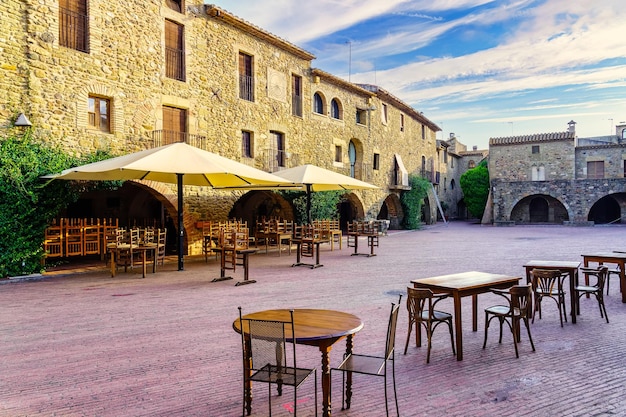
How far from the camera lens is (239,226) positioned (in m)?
13.6

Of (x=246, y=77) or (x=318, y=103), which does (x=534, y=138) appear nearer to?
(x=318, y=103)

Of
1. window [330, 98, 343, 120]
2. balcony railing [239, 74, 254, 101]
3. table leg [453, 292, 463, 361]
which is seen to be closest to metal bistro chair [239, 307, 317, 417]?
table leg [453, 292, 463, 361]

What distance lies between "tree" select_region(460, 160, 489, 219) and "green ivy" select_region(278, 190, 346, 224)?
68.3 ft

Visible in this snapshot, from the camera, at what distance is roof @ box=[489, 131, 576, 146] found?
111ft

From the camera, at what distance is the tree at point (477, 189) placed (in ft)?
122

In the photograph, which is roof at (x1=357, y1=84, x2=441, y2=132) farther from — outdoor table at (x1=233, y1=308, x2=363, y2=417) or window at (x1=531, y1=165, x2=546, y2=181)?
outdoor table at (x1=233, y1=308, x2=363, y2=417)

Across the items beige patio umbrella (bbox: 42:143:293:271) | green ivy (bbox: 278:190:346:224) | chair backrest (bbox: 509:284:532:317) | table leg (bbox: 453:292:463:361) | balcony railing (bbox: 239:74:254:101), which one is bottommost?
table leg (bbox: 453:292:463:361)

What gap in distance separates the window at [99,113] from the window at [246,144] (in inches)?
205

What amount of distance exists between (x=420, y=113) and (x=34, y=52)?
25.6 m

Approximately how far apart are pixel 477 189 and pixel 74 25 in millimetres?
32829

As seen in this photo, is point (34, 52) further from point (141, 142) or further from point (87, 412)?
point (87, 412)

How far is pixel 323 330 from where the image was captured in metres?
3.21

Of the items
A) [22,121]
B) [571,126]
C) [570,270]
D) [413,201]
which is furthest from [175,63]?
[571,126]

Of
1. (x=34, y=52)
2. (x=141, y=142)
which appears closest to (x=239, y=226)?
(x=141, y=142)
